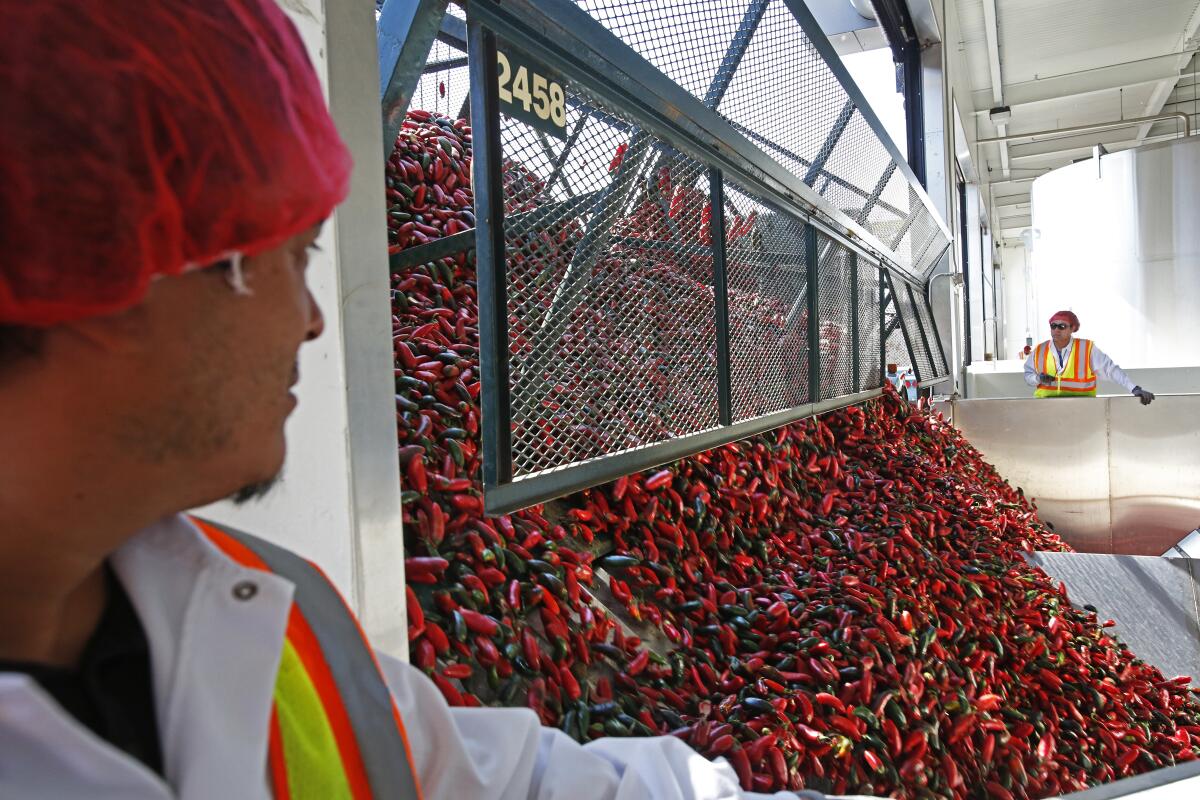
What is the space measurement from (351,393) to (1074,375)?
27.0ft

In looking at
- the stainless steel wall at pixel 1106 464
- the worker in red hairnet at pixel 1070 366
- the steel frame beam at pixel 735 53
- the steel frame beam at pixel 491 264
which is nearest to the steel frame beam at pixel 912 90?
the worker in red hairnet at pixel 1070 366

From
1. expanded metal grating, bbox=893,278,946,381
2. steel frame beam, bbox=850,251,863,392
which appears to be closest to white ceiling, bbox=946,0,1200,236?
expanded metal grating, bbox=893,278,946,381

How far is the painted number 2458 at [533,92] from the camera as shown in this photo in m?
1.54

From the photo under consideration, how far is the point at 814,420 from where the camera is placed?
4.00 m

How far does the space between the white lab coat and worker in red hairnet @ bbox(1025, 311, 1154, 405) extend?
26.3 feet

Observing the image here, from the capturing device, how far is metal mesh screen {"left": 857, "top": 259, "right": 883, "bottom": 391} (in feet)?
14.8

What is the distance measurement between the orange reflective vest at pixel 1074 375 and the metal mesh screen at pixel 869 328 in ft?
12.2

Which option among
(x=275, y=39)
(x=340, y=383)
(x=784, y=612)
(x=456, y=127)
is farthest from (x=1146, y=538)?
(x=275, y=39)

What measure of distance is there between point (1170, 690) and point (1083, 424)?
11.5ft

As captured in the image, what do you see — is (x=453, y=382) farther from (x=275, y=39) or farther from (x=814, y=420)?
(x=814, y=420)

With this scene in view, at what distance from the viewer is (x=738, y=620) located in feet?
7.70

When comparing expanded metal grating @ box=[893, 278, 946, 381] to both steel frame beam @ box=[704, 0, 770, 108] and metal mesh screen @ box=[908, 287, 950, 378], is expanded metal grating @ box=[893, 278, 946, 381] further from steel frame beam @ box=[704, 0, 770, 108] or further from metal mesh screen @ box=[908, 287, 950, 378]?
steel frame beam @ box=[704, 0, 770, 108]

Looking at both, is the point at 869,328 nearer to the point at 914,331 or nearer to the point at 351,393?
the point at 914,331

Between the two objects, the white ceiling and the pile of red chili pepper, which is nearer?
the pile of red chili pepper
